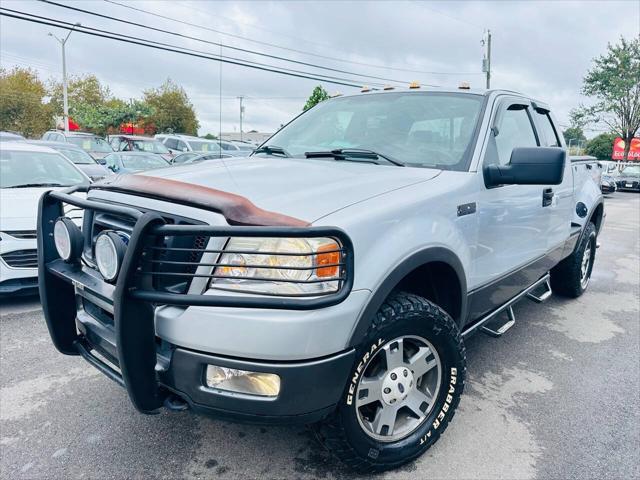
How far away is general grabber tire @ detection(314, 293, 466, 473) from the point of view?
79.4 inches

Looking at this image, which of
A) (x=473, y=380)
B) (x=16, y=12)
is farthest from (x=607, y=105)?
(x=473, y=380)

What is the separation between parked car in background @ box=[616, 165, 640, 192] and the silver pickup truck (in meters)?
25.5

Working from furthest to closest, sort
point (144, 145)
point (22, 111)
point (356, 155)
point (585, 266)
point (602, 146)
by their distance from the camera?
point (602, 146) < point (22, 111) < point (144, 145) < point (585, 266) < point (356, 155)

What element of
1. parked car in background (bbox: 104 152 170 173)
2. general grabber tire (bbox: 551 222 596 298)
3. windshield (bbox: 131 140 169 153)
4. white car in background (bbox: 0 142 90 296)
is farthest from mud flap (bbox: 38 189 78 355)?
windshield (bbox: 131 140 169 153)

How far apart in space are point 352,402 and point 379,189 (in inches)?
36.3

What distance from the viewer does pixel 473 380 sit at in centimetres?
323

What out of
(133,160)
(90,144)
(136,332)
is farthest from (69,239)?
(90,144)

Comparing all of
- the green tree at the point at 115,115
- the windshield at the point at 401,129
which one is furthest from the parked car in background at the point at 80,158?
the green tree at the point at 115,115

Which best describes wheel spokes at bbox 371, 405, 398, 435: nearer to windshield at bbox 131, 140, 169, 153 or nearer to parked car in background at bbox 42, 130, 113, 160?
parked car in background at bbox 42, 130, 113, 160

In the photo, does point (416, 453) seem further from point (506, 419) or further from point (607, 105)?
point (607, 105)

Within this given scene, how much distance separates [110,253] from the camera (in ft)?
6.12

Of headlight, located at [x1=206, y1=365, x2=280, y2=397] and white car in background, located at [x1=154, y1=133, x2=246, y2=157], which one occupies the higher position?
white car in background, located at [x1=154, y1=133, x2=246, y2=157]

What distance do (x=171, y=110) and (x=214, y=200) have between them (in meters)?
42.7

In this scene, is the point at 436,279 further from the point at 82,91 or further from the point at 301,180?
the point at 82,91
